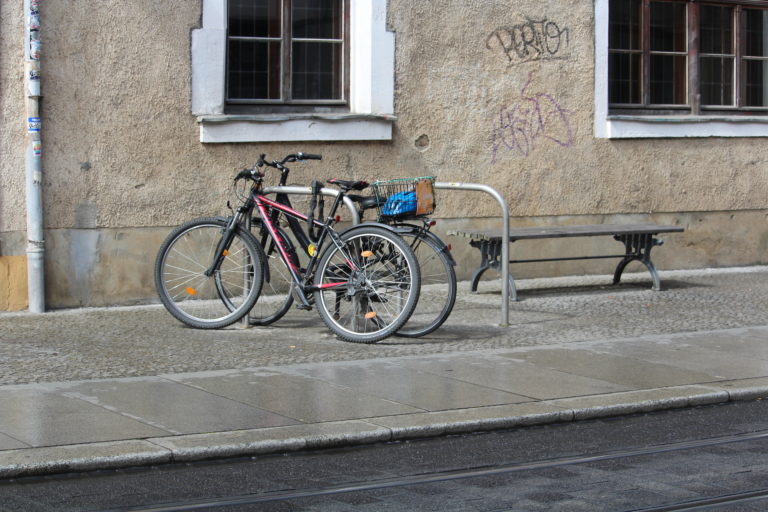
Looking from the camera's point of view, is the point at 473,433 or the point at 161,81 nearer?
the point at 473,433

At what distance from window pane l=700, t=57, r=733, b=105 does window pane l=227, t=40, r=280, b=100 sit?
5.14m

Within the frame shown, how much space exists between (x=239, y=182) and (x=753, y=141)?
6.05 meters

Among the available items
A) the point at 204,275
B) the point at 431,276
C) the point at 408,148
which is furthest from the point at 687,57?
the point at 204,275

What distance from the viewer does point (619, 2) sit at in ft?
42.0

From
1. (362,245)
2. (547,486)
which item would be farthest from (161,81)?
(547,486)

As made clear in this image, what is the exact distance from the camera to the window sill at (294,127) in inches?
417

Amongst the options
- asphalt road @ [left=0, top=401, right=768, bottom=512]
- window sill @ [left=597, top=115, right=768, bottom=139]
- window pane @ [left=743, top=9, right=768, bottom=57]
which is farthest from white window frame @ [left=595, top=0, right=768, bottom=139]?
asphalt road @ [left=0, top=401, right=768, bottom=512]

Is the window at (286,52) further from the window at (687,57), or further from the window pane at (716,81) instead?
the window pane at (716,81)

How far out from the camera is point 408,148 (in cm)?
1148

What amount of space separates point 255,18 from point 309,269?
3.29m

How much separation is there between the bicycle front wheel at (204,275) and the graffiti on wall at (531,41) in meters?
3.91

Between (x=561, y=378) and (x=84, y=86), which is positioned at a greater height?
(x=84, y=86)

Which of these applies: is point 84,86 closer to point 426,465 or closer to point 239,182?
point 239,182

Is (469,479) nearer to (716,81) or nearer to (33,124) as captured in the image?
(33,124)
